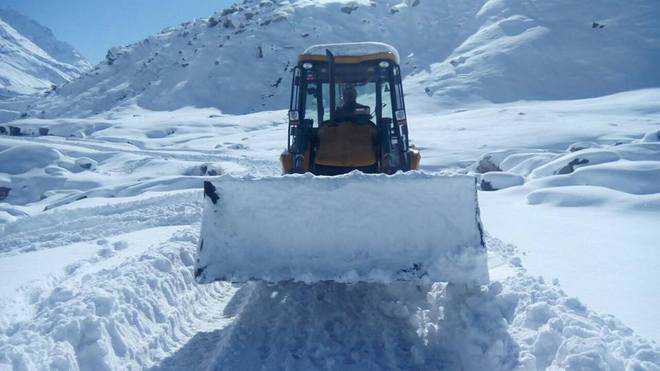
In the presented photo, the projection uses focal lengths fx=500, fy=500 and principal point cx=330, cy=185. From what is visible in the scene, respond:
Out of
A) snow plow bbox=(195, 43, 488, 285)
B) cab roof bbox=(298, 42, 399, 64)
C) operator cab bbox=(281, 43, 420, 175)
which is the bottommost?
snow plow bbox=(195, 43, 488, 285)

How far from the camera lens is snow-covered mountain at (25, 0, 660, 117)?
32188mm

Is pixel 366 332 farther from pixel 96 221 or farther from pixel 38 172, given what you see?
pixel 38 172

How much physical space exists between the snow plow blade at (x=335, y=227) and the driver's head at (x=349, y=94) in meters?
2.59

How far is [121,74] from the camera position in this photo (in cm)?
5388

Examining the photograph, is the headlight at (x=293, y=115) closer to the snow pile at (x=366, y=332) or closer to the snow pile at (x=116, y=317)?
the snow pile at (x=116, y=317)

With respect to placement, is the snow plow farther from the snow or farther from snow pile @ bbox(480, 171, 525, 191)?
snow pile @ bbox(480, 171, 525, 191)

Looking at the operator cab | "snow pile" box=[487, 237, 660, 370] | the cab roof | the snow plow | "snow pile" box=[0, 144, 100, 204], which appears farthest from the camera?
"snow pile" box=[0, 144, 100, 204]

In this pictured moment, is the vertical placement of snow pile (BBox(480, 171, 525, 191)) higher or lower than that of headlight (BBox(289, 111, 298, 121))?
lower

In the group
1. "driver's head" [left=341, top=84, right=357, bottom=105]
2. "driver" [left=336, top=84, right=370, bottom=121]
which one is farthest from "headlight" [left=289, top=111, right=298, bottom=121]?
"driver's head" [left=341, top=84, right=357, bottom=105]

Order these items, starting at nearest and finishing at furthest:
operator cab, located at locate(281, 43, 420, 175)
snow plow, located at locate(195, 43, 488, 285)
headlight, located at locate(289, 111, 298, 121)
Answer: snow plow, located at locate(195, 43, 488, 285) < operator cab, located at locate(281, 43, 420, 175) < headlight, located at locate(289, 111, 298, 121)

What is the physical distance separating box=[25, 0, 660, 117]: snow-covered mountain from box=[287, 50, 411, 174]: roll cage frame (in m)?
26.5

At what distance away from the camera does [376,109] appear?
20.1 feet

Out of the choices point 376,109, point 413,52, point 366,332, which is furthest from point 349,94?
point 413,52

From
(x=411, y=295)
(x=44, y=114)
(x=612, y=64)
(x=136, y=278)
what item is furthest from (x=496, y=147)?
(x=44, y=114)
